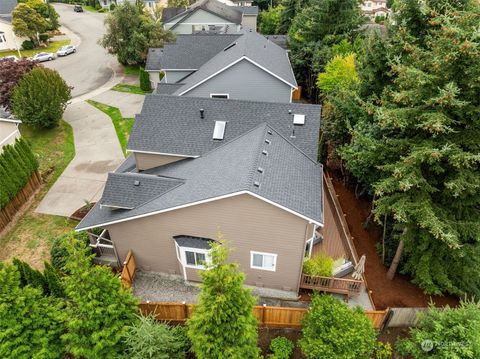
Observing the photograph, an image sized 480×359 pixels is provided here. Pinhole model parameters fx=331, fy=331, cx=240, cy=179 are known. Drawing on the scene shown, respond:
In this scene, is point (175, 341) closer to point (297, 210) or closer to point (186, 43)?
point (297, 210)

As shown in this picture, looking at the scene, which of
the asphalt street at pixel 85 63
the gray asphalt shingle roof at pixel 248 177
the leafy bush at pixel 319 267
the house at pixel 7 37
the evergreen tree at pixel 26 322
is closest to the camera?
the evergreen tree at pixel 26 322

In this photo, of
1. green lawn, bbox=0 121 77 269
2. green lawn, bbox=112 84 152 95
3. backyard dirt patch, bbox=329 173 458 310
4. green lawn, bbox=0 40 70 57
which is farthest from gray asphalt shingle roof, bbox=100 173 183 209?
green lawn, bbox=0 40 70 57

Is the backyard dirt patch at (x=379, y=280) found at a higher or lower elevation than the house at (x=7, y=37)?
lower

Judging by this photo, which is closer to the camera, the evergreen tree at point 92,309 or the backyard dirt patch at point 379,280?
the evergreen tree at point 92,309

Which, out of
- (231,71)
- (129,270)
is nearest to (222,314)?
(129,270)

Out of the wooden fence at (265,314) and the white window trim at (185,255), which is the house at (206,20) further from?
the wooden fence at (265,314)

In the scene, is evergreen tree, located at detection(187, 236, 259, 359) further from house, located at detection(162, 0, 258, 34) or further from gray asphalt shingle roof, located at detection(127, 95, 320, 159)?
house, located at detection(162, 0, 258, 34)

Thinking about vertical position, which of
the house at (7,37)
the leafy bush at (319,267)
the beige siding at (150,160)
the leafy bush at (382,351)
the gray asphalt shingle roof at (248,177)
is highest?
the house at (7,37)

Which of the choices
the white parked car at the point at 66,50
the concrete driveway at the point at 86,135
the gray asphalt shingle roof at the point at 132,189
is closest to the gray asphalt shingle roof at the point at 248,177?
the gray asphalt shingle roof at the point at 132,189
